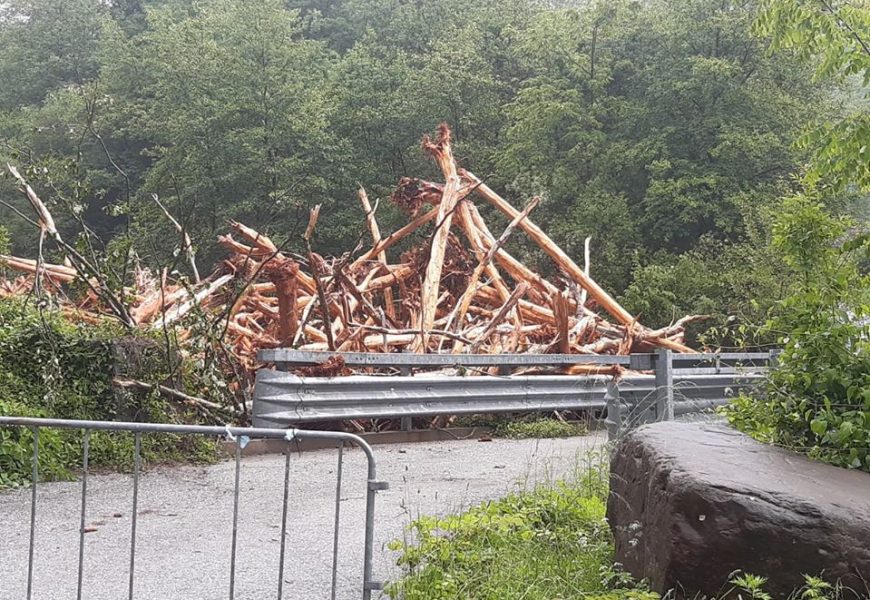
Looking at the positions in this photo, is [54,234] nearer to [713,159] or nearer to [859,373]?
[859,373]

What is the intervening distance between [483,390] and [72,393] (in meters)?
4.26

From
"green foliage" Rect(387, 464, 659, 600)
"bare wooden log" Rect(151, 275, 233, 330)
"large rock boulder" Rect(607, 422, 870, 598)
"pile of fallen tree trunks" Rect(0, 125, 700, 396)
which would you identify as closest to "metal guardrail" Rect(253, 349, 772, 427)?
"pile of fallen tree trunks" Rect(0, 125, 700, 396)

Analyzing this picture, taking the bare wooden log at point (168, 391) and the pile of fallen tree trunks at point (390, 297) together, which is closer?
the bare wooden log at point (168, 391)

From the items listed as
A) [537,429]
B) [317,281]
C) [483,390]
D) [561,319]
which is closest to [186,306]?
[317,281]

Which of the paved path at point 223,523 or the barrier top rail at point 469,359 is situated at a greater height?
the barrier top rail at point 469,359

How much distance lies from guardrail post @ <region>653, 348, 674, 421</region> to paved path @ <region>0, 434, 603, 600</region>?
0.99 metres

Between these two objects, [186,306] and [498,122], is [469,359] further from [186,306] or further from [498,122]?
[498,122]

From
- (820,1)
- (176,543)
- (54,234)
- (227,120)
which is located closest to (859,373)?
(176,543)

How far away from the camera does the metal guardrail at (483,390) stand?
25.2 feet

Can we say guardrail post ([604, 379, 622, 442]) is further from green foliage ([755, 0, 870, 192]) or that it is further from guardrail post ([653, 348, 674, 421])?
green foliage ([755, 0, 870, 192])

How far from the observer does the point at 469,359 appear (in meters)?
9.73

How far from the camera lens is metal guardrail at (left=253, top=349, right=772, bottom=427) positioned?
25.2 ft

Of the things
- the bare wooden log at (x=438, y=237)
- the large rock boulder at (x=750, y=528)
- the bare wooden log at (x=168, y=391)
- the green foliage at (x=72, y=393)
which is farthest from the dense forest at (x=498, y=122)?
the large rock boulder at (x=750, y=528)

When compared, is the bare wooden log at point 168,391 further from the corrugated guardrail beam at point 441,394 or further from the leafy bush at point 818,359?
the leafy bush at point 818,359
